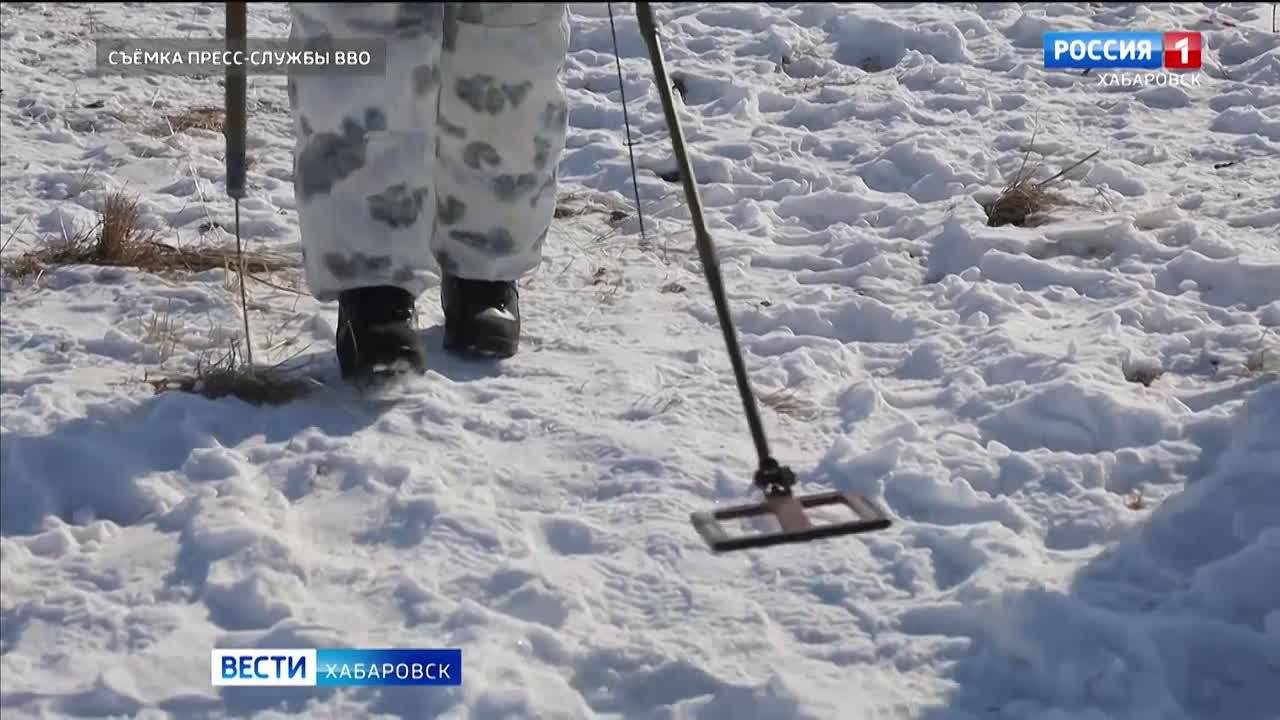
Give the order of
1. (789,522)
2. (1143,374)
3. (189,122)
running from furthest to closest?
(189,122) < (1143,374) < (789,522)

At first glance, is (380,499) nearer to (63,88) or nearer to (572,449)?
(572,449)

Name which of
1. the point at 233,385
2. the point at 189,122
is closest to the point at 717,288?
the point at 233,385

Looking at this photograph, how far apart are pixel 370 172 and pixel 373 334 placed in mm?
323

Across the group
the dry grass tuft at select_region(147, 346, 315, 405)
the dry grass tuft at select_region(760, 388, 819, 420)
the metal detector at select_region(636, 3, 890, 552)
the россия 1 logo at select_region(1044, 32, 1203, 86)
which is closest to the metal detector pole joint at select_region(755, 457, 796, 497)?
the metal detector at select_region(636, 3, 890, 552)

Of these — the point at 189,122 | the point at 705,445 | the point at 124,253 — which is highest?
the point at 189,122

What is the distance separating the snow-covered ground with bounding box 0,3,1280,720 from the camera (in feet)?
7.38

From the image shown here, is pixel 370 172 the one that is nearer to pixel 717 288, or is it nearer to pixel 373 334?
pixel 373 334

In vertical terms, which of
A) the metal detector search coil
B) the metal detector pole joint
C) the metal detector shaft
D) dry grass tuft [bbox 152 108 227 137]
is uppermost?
the metal detector shaft

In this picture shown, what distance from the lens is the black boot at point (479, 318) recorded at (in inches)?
119

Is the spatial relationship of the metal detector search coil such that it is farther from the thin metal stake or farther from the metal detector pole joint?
the thin metal stake

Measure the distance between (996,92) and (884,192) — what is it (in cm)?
83

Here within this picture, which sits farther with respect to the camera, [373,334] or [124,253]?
[124,253]

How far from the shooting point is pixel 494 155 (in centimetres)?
292

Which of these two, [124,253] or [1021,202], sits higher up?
[1021,202]
